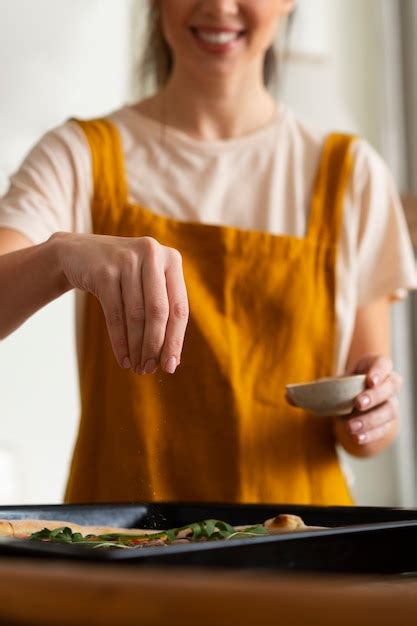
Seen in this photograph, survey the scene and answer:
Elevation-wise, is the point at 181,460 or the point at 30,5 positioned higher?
the point at 30,5

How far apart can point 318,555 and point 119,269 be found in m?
0.36

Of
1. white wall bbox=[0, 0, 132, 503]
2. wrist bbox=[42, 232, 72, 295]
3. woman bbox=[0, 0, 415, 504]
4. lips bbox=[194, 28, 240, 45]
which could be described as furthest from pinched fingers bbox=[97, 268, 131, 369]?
white wall bbox=[0, 0, 132, 503]

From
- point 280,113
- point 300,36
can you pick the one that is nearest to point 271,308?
point 280,113

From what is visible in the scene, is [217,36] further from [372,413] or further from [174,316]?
[174,316]

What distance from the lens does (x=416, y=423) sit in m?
2.88

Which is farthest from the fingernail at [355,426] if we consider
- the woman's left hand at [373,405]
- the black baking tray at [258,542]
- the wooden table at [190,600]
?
the wooden table at [190,600]

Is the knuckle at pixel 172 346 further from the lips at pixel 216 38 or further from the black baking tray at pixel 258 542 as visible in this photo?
the lips at pixel 216 38

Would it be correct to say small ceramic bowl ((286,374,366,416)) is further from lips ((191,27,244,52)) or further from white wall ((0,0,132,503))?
white wall ((0,0,132,503))

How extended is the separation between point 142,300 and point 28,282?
0.28 metres

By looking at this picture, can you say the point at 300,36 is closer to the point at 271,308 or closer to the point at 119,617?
the point at 271,308

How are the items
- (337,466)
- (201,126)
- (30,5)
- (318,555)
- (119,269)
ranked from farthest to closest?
(30,5) → (201,126) → (337,466) → (119,269) → (318,555)

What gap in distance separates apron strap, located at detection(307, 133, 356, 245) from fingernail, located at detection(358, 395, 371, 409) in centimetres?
37

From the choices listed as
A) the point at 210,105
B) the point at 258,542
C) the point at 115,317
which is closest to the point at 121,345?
the point at 115,317

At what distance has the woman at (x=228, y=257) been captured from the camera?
4.79 ft
